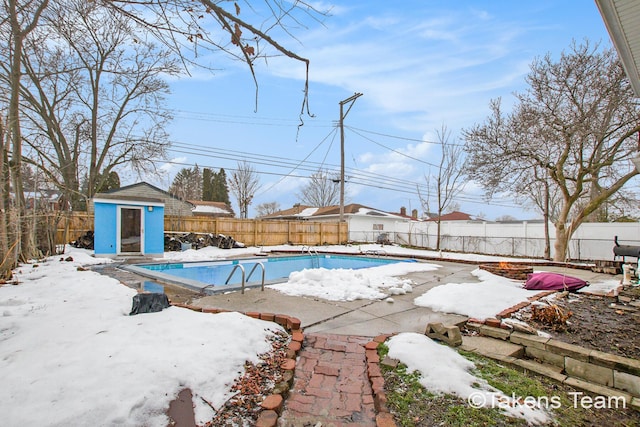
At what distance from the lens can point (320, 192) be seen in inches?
1468

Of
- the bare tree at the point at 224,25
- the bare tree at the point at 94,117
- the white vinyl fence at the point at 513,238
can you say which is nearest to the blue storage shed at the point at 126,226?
the bare tree at the point at 94,117

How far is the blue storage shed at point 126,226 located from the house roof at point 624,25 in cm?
1213

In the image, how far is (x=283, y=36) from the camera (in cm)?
220

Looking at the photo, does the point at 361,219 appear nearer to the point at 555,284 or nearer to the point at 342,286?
the point at 555,284

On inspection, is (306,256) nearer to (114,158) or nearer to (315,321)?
(315,321)

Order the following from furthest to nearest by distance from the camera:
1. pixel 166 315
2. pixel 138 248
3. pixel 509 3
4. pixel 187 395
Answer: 1. pixel 138 248
2. pixel 509 3
3. pixel 166 315
4. pixel 187 395

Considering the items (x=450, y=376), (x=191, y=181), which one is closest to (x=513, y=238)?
(x=450, y=376)

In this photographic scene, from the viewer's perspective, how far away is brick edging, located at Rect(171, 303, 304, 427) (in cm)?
188

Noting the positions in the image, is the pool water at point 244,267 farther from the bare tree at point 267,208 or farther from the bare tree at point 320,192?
the bare tree at point 267,208

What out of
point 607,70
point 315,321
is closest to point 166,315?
point 315,321

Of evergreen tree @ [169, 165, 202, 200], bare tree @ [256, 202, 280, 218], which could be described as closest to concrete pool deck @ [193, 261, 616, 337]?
evergreen tree @ [169, 165, 202, 200]

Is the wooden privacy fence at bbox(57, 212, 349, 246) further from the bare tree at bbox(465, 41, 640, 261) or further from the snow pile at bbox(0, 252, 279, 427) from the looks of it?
the snow pile at bbox(0, 252, 279, 427)

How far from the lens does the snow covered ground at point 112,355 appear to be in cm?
167

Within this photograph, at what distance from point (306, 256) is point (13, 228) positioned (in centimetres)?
902
